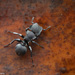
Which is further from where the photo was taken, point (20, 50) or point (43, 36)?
point (43, 36)

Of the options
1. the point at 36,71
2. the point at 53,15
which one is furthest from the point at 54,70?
the point at 53,15

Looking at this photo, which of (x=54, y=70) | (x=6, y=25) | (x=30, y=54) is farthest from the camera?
(x=6, y=25)

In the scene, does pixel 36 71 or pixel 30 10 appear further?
pixel 30 10

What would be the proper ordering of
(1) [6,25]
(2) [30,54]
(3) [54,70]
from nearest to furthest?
(3) [54,70]
(2) [30,54]
(1) [6,25]

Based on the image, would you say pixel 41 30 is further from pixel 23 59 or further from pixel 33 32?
pixel 23 59

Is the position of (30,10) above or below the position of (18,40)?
above

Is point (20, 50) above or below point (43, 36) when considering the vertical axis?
below

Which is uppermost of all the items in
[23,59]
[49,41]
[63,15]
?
[63,15]
